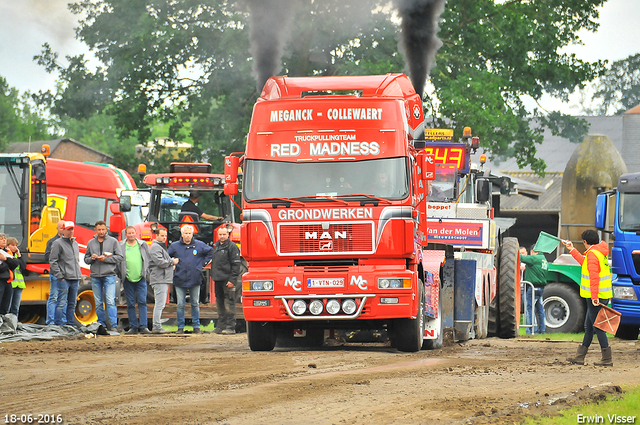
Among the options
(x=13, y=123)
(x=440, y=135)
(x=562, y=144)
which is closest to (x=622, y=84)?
(x=562, y=144)

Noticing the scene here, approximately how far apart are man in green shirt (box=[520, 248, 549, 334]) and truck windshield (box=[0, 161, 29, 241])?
33.4ft

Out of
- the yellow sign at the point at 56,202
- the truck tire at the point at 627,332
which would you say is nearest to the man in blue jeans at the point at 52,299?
the yellow sign at the point at 56,202

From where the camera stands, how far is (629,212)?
55.8ft

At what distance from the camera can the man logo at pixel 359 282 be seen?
11.9m

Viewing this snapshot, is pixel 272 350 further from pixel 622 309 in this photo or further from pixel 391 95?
pixel 622 309

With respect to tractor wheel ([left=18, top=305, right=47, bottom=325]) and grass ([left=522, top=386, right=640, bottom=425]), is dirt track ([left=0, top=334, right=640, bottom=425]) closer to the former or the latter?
grass ([left=522, top=386, right=640, bottom=425])

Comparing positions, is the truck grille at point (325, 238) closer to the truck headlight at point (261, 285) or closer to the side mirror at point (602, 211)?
the truck headlight at point (261, 285)

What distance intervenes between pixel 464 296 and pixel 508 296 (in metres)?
2.97

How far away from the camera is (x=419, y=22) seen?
813 inches

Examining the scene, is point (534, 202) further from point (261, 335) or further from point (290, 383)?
point (290, 383)

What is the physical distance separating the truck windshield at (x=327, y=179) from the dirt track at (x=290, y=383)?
206 centimetres

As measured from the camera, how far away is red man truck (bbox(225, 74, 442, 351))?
469 inches

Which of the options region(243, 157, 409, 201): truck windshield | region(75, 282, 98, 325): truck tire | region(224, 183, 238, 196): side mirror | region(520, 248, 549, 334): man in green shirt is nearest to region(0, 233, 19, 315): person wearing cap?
region(75, 282, 98, 325): truck tire

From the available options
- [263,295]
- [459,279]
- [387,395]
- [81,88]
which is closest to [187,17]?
[81,88]
